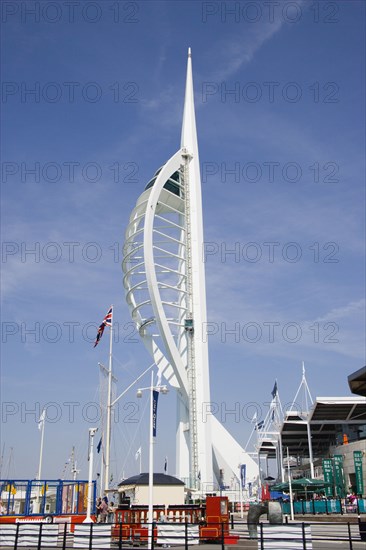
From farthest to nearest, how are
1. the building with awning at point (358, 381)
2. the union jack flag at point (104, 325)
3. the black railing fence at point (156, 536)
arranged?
the union jack flag at point (104, 325), the building with awning at point (358, 381), the black railing fence at point (156, 536)

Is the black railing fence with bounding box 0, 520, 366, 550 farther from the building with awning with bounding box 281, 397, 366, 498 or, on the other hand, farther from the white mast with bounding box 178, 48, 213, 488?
the building with awning with bounding box 281, 397, 366, 498

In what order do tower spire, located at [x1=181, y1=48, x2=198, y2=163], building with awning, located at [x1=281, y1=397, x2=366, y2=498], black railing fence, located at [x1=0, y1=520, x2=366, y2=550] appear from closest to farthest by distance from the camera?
black railing fence, located at [x1=0, y1=520, x2=366, y2=550] → building with awning, located at [x1=281, y1=397, x2=366, y2=498] → tower spire, located at [x1=181, y1=48, x2=198, y2=163]

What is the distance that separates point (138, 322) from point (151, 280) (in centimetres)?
629

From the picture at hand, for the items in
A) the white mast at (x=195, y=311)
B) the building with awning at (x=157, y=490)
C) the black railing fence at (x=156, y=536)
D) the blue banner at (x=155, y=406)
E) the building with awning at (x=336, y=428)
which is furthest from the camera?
the building with awning at (x=336, y=428)

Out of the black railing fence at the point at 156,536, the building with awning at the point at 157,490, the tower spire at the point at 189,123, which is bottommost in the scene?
the black railing fence at the point at 156,536

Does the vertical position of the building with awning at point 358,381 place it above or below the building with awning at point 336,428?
below

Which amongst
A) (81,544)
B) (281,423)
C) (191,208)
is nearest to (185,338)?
(191,208)

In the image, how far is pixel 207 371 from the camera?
165 feet

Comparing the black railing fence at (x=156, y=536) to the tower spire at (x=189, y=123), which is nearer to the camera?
the black railing fence at (x=156, y=536)

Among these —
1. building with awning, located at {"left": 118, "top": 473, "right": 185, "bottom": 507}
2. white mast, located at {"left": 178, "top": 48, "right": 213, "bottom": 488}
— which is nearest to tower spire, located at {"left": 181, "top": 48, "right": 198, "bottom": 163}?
white mast, located at {"left": 178, "top": 48, "right": 213, "bottom": 488}

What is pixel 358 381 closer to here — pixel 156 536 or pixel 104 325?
pixel 156 536

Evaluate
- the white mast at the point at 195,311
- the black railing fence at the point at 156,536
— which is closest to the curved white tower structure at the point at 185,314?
the white mast at the point at 195,311

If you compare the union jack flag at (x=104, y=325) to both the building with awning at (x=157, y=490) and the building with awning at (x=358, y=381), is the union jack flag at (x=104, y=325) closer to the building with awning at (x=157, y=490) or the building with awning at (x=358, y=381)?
the building with awning at (x=157, y=490)

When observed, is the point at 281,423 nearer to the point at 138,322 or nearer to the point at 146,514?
the point at 138,322
